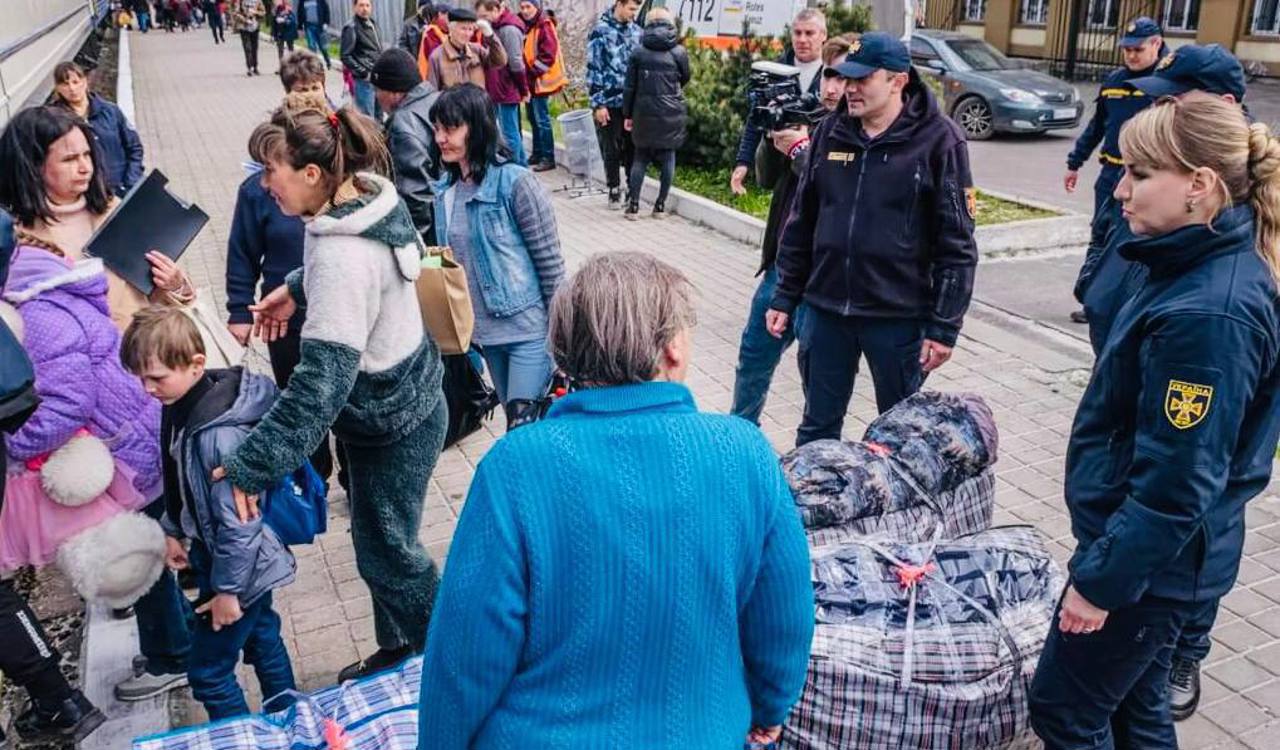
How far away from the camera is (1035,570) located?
2.99 meters

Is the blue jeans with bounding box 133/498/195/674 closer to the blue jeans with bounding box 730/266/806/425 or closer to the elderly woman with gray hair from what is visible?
the elderly woman with gray hair

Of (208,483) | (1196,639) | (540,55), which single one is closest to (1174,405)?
(1196,639)

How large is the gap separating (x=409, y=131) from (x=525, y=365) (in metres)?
1.77

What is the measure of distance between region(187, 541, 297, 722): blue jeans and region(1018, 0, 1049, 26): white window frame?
90.1 ft

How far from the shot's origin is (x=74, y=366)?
297 centimetres

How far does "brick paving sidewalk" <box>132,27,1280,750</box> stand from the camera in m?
3.45

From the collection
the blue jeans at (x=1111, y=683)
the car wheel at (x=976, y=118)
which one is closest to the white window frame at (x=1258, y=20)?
the car wheel at (x=976, y=118)

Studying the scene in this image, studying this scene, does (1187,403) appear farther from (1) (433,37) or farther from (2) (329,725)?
(1) (433,37)

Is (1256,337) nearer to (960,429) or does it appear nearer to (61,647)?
(960,429)

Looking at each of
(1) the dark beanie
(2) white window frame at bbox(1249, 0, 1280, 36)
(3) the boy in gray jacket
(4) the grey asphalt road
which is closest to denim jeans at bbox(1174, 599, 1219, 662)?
(3) the boy in gray jacket

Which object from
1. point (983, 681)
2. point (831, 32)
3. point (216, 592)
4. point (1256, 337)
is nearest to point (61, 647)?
point (216, 592)

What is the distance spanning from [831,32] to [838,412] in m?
6.80

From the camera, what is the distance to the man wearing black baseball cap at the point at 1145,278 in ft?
9.10

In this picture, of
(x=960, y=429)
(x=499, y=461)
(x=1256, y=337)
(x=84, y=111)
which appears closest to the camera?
(x=499, y=461)
